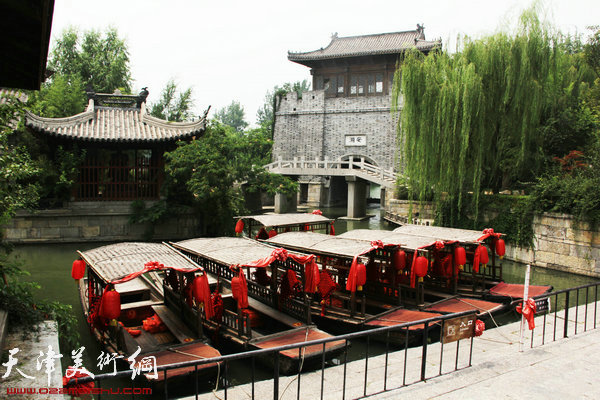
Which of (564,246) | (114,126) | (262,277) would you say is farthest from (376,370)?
(114,126)

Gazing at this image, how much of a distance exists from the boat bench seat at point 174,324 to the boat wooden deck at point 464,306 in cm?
408

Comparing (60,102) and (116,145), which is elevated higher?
(60,102)

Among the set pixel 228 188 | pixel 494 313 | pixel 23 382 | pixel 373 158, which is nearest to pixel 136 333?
pixel 23 382

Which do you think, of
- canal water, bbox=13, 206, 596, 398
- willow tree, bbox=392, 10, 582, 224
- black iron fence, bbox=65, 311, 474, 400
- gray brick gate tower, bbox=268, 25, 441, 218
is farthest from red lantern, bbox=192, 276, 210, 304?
gray brick gate tower, bbox=268, 25, 441, 218

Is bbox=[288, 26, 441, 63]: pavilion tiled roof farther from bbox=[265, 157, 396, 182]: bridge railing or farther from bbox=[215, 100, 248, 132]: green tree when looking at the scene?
bbox=[215, 100, 248, 132]: green tree

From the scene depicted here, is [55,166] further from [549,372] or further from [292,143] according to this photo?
[292,143]

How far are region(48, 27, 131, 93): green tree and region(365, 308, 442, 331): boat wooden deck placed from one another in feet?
72.0

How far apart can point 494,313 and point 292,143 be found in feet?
80.8

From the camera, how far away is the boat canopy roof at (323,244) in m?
7.65

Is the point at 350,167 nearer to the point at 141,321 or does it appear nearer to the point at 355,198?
the point at 355,198

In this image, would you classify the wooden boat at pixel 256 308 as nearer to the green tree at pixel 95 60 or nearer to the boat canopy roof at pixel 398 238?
the boat canopy roof at pixel 398 238

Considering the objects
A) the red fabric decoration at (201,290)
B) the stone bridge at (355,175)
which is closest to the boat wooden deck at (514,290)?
the red fabric decoration at (201,290)

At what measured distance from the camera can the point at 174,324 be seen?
22.6ft

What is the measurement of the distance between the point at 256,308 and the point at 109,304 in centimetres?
261
